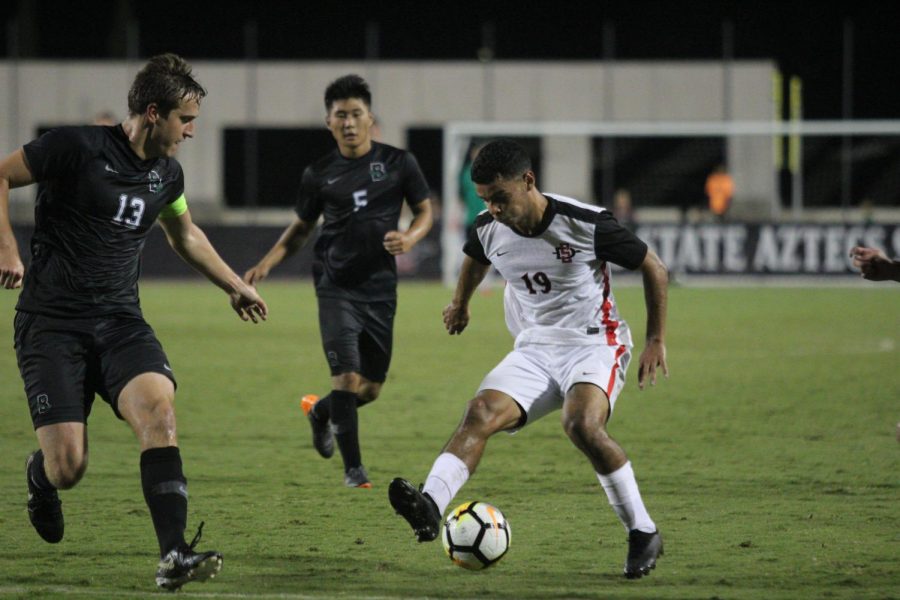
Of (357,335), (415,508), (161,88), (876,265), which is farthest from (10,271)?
(876,265)

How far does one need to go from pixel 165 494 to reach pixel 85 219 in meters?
1.20

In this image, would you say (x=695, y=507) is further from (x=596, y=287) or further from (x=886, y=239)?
(x=886, y=239)

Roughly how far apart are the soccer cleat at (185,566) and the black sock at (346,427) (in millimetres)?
2694

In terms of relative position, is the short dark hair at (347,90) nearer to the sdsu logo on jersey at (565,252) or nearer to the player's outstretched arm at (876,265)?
the sdsu logo on jersey at (565,252)

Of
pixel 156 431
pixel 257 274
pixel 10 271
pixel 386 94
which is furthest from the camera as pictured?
pixel 386 94

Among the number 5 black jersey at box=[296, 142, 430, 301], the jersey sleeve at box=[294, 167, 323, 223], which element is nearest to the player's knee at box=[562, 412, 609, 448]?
the number 5 black jersey at box=[296, 142, 430, 301]

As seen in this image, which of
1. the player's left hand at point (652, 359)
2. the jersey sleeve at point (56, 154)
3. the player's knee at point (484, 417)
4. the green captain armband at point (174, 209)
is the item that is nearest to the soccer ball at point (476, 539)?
the player's knee at point (484, 417)

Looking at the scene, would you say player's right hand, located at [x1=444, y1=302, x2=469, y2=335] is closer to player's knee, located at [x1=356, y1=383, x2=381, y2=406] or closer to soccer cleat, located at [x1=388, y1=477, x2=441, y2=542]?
soccer cleat, located at [x1=388, y1=477, x2=441, y2=542]

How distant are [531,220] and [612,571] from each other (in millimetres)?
1535

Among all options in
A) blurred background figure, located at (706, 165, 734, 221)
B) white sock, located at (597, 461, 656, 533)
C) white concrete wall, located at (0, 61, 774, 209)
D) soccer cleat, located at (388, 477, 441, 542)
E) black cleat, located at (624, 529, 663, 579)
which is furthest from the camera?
white concrete wall, located at (0, 61, 774, 209)

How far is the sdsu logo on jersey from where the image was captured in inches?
236

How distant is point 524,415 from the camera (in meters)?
5.93

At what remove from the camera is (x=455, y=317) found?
6508mm

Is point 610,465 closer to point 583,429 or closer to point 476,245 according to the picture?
point 583,429
